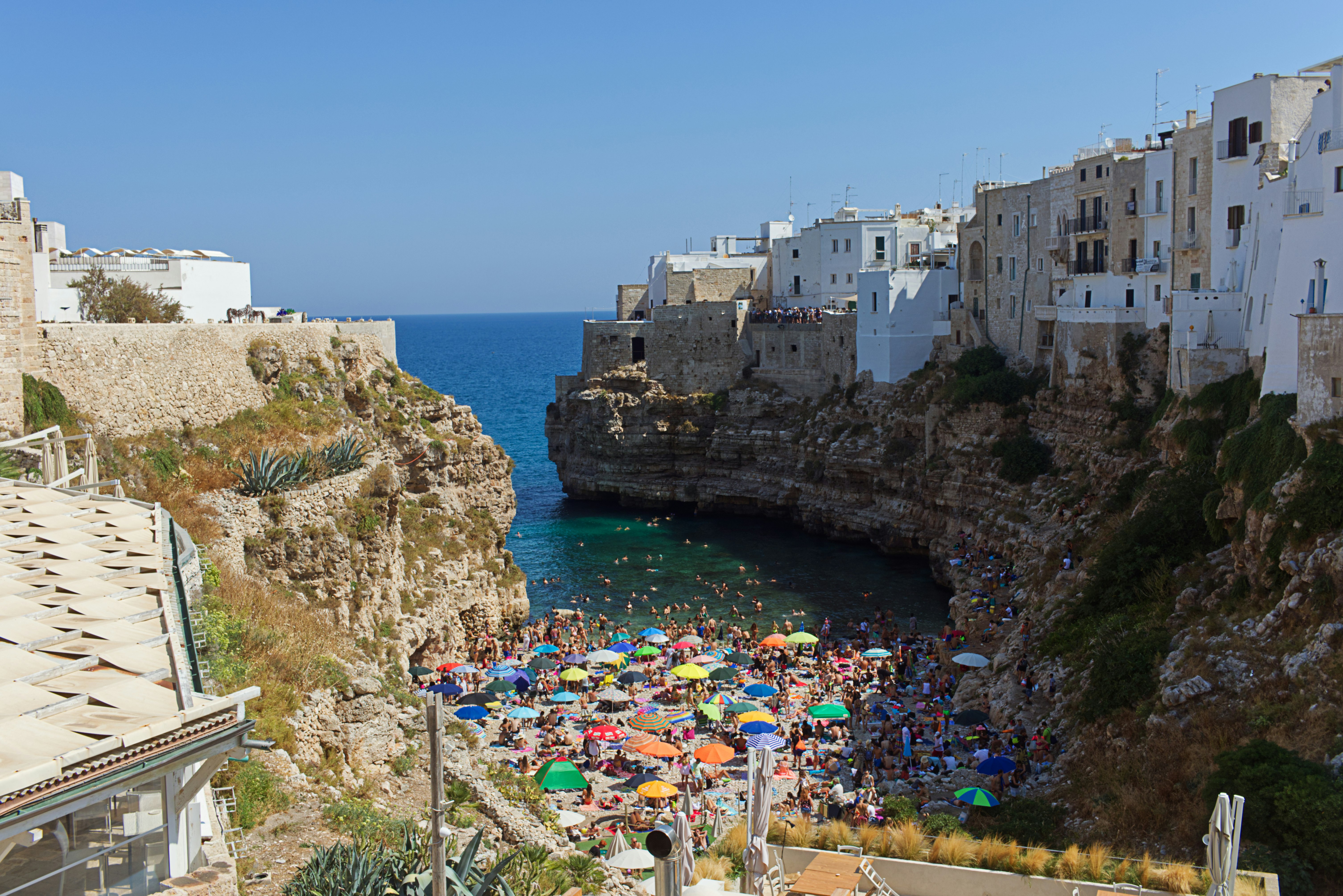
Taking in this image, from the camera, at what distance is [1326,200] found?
23.7 m

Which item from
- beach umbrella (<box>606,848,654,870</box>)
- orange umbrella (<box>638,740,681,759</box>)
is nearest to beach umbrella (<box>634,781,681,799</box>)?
orange umbrella (<box>638,740,681,759</box>)

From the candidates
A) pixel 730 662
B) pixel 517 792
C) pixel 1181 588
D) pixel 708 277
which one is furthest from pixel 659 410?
pixel 517 792

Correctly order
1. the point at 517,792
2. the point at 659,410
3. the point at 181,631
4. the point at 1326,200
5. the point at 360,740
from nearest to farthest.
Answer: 1. the point at 181,631
2. the point at 360,740
3. the point at 517,792
4. the point at 1326,200
5. the point at 659,410

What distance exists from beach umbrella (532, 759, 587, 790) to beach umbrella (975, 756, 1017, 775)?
319 inches

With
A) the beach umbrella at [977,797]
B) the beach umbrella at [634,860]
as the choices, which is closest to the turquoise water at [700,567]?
the beach umbrella at [977,797]

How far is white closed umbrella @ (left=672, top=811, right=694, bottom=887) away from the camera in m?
10.9

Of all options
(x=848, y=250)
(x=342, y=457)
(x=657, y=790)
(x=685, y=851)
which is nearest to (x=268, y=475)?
(x=342, y=457)

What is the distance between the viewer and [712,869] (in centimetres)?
1295

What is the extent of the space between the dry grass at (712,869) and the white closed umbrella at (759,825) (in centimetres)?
40

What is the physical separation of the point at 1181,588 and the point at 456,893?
20147 millimetres

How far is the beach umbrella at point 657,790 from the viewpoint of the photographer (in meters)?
21.3

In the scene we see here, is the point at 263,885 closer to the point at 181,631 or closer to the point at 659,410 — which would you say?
the point at 181,631

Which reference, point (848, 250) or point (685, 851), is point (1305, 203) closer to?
point (685, 851)

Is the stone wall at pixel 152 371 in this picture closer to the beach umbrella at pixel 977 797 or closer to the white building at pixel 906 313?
the beach umbrella at pixel 977 797
